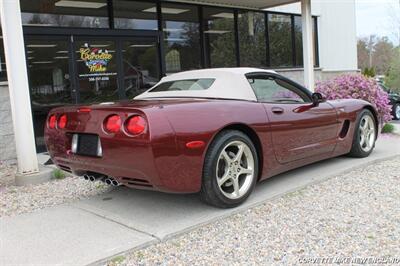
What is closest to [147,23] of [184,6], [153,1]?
[153,1]

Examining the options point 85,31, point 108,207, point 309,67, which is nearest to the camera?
point 108,207

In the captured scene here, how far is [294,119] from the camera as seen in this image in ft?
16.4

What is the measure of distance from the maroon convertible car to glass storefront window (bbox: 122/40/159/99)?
154 inches

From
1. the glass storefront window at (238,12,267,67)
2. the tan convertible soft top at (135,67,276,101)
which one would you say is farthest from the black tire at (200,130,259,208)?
the glass storefront window at (238,12,267,67)

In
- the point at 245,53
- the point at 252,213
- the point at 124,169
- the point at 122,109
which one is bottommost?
the point at 252,213

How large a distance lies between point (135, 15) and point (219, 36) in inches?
102

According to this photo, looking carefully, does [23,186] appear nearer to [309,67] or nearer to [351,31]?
[309,67]

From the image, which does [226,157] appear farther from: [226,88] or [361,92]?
[361,92]

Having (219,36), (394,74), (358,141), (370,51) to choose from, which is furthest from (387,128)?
(370,51)

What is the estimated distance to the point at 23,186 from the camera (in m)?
5.70

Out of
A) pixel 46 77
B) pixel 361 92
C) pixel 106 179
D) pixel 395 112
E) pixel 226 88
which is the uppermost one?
pixel 46 77

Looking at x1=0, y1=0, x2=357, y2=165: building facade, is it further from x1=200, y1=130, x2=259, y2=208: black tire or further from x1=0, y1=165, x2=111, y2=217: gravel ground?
x1=200, y1=130, x2=259, y2=208: black tire

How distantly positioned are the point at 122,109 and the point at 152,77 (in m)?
6.07

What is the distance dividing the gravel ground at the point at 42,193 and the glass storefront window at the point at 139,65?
149 inches
